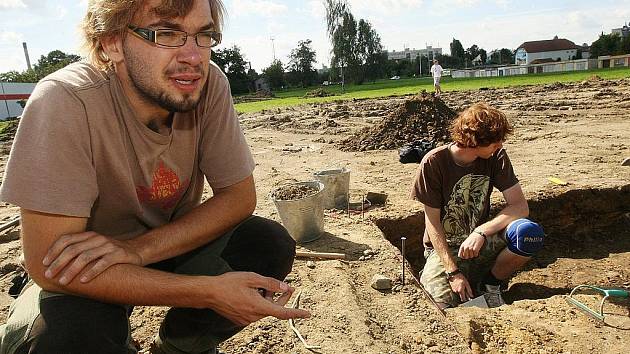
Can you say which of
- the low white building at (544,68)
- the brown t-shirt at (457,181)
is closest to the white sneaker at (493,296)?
the brown t-shirt at (457,181)

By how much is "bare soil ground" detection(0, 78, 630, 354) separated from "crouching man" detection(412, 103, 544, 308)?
325 millimetres

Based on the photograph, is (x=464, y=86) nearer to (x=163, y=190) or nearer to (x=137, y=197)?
(x=163, y=190)

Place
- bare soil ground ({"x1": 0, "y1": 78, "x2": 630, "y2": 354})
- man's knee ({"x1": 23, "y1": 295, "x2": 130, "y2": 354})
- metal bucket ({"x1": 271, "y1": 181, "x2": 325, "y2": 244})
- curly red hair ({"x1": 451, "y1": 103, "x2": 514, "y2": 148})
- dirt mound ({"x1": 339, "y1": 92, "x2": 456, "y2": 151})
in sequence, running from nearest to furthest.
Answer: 1. man's knee ({"x1": 23, "y1": 295, "x2": 130, "y2": 354})
2. bare soil ground ({"x1": 0, "y1": 78, "x2": 630, "y2": 354})
3. curly red hair ({"x1": 451, "y1": 103, "x2": 514, "y2": 148})
4. metal bucket ({"x1": 271, "y1": 181, "x2": 325, "y2": 244})
5. dirt mound ({"x1": 339, "y1": 92, "x2": 456, "y2": 151})

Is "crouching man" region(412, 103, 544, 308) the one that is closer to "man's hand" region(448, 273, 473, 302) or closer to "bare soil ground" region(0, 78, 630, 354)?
"man's hand" region(448, 273, 473, 302)

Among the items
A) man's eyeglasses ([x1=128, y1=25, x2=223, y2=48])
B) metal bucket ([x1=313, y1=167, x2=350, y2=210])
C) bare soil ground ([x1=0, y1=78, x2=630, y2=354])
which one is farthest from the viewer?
metal bucket ([x1=313, y1=167, x2=350, y2=210])

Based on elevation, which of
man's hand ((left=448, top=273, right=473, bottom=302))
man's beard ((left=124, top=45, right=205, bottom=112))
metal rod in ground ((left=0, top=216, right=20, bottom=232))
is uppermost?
man's beard ((left=124, top=45, right=205, bottom=112))

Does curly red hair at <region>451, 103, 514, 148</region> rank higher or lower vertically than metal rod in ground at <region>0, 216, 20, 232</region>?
higher

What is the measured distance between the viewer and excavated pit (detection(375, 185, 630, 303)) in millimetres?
4473

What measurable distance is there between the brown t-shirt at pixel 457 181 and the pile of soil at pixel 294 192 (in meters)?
1.03

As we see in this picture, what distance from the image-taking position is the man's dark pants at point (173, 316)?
1383 mm

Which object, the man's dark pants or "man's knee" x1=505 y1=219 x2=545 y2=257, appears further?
"man's knee" x1=505 y1=219 x2=545 y2=257

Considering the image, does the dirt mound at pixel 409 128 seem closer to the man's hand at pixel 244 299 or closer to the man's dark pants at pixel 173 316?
the man's dark pants at pixel 173 316

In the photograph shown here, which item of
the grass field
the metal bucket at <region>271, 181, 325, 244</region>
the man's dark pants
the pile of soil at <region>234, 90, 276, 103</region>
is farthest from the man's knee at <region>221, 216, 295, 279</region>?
the pile of soil at <region>234, 90, 276, 103</region>

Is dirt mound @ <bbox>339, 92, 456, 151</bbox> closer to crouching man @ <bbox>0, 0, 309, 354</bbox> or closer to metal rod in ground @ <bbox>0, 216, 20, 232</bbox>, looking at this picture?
metal rod in ground @ <bbox>0, 216, 20, 232</bbox>
